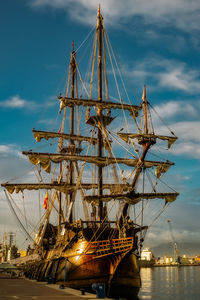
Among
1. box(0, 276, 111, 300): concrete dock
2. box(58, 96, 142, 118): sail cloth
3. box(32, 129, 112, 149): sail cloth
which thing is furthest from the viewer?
box(32, 129, 112, 149): sail cloth

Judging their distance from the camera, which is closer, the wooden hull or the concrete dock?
the concrete dock

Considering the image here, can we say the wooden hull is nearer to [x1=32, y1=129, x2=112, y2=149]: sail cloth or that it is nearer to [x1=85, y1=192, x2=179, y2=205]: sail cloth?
[x1=85, y1=192, x2=179, y2=205]: sail cloth

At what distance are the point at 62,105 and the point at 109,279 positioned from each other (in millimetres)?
18539

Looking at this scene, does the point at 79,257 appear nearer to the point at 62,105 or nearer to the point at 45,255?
the point at 45,255

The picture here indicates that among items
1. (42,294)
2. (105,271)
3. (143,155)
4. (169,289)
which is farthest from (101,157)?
(169,289)

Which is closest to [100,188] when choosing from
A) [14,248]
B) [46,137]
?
[46,137]

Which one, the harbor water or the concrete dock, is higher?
the concrete dock

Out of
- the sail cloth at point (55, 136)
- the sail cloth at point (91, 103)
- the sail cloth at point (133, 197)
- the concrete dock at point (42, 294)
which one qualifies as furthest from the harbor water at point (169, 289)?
the sail cloth at point (91, 103)

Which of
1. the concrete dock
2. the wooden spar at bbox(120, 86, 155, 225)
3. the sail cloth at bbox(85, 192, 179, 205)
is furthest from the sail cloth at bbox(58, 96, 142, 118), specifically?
the concrete dock

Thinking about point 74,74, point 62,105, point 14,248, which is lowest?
point 14,248

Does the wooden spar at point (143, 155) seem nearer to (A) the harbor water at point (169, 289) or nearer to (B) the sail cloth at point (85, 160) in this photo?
(B) the sail cloth at point (85, 160)

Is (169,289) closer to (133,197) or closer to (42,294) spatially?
(133,197)

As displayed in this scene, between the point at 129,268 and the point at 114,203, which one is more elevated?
the point at 114,203

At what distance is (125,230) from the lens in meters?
26.9
